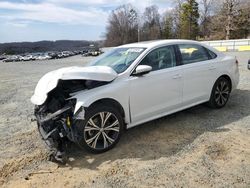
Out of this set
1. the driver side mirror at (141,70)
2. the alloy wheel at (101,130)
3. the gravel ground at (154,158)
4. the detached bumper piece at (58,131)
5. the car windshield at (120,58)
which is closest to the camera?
the gravel ground at (154,158)

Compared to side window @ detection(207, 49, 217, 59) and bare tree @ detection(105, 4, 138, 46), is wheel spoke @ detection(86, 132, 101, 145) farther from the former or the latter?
bare tree @ detection(105, 4, 138, 46)

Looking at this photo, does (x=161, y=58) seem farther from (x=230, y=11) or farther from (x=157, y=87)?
(x=230, y=11)

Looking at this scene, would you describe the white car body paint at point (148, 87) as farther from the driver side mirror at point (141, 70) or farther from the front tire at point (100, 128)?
the front tire at point (100, 128)

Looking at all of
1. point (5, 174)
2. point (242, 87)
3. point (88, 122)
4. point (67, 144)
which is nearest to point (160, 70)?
point (88, 122)

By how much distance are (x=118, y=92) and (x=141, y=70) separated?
530mm

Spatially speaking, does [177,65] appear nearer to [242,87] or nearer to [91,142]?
[91,142]

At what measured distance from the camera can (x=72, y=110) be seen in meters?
3.77

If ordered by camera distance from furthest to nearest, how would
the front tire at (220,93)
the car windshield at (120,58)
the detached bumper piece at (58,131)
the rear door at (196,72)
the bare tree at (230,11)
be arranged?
1. the bare tree at (230,11)
2. the front tire at (220,93)
3. the rear door at (196,72)
4. the car windshield at (120,58)
5. the detached bumper piece at (58,131)

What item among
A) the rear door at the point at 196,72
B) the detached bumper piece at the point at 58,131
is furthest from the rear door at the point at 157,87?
the detached bumper piece at the point at 58,131

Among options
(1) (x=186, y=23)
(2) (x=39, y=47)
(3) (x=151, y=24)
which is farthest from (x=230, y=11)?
(2) (x=39, y=47)

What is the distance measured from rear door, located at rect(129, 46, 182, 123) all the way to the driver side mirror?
7 centimetres

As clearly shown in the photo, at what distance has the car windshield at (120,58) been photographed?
4.50 m

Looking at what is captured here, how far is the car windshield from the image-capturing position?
450 centimetres

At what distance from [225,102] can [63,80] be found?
367cm
